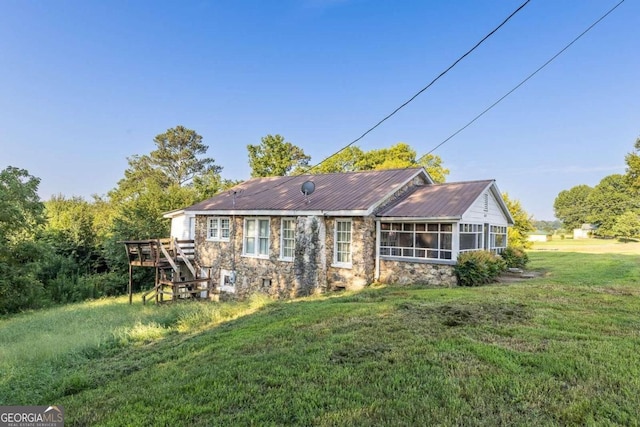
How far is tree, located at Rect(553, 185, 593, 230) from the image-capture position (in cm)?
6931

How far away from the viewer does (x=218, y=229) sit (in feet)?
61.3

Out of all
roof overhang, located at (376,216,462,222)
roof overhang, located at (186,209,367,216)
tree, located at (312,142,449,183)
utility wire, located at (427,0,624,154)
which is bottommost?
roof overhang, located at (376,216,462,222)

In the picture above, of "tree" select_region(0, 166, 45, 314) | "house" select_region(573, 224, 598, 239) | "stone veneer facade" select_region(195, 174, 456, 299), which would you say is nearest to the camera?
"stone veneer facade" select_region(195, 174, 456, 299)

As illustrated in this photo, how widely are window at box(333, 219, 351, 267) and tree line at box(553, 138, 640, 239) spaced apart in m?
31.7

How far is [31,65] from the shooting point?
1512 centimetres

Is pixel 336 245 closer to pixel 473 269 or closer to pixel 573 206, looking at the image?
pixel 473 269

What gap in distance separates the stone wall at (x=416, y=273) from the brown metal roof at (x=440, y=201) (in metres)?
1.90

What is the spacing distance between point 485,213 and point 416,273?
4530mm

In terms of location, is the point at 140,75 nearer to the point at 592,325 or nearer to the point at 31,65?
the point at 31,65

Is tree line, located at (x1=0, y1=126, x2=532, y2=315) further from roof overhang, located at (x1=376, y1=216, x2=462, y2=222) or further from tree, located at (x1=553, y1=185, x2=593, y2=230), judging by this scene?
tree, located at (x1=553, y1=185, x2=593, y2=230)

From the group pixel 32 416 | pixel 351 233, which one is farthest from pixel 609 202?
pixel 32 416

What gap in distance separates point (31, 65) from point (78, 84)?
8.56 ft

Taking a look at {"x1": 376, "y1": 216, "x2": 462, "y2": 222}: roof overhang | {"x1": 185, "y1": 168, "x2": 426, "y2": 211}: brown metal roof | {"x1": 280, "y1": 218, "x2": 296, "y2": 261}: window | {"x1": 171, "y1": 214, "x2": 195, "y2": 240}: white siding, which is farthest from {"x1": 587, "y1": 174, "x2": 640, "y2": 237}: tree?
{"x1": 171, "y1": 214, "x2": 195, "y2": 240}: white siding

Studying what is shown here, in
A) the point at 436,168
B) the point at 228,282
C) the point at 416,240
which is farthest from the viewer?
the point at 436,168
